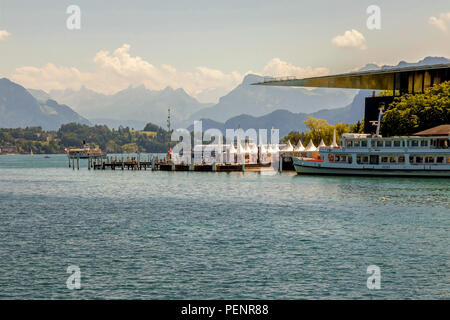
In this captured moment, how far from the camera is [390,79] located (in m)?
125

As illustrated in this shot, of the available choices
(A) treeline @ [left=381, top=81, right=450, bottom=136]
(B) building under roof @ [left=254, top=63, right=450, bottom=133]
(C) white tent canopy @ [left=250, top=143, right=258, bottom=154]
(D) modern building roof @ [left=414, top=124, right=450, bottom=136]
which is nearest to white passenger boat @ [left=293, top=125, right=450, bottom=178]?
(D) modern building roof @ [left=414, top=124, right=450, bottom=136]

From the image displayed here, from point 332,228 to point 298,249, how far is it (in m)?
8.54

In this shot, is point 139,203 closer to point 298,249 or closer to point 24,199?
point 24,199

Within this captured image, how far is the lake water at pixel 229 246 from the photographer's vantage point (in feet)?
81.6

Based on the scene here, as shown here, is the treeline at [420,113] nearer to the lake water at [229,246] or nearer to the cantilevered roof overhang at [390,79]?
the cantilevered roof overhang at [390,79]

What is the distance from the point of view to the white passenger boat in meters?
88.6

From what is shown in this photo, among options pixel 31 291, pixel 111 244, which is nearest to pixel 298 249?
pixel 111 244

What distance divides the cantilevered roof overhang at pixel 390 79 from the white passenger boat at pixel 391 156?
84.6ft

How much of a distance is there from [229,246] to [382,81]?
104 m

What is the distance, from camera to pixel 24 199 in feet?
216

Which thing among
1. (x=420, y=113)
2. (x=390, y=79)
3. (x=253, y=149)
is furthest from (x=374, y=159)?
(x=253, y=149)

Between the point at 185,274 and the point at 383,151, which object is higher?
the point at 383,151

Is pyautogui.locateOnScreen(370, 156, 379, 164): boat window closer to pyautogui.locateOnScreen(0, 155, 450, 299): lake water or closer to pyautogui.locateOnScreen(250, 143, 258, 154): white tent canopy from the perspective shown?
pyautogui.locateOnScreen(0, 155, 450, 299): lake water

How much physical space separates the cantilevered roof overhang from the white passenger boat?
2577cm
